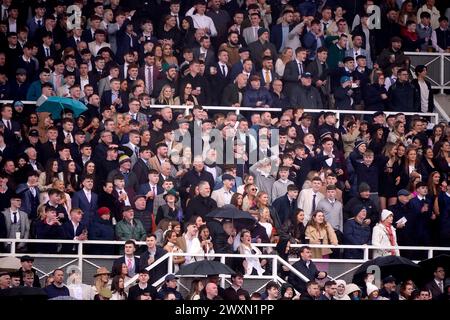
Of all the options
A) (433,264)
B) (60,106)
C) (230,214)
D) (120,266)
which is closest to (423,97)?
(433,264)

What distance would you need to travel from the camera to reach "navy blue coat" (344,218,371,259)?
24.8 meters

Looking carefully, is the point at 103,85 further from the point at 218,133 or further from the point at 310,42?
the point at 310,42

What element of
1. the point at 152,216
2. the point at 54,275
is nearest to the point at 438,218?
the point at 152,216

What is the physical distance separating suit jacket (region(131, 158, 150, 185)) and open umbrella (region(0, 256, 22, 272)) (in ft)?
8.23

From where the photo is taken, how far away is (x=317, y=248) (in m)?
24.7

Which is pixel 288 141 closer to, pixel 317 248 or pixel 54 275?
pixel 317 248

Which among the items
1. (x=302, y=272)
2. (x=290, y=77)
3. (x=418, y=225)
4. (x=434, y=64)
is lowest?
(x=302, y=272)

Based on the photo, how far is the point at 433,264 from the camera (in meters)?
24.3

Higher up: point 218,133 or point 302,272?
point 218,133

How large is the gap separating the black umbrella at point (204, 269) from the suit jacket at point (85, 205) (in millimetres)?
1771

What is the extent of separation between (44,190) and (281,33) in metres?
5.76

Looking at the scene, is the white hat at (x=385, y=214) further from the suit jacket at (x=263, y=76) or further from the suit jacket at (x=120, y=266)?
the suit jacket at (x=120, y=266)

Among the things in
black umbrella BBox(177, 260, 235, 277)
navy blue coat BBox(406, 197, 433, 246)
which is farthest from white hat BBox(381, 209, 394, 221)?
black umbrella BBox(177, 260, 235, 277)

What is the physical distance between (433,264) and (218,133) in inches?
147
